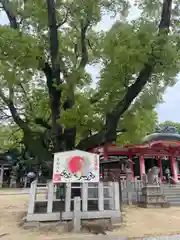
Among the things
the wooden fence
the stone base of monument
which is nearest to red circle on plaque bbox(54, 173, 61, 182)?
the wooden fence

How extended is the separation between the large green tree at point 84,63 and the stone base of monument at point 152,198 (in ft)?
13.2

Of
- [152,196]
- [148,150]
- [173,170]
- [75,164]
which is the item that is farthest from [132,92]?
[173,170]

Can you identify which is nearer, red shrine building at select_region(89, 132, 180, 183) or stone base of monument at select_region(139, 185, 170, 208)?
stone base of monument at select_region(139, 185, 170, 208)

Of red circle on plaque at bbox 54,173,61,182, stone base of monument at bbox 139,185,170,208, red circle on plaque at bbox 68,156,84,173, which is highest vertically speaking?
red circle on plaque at bbox 68,156,84,173

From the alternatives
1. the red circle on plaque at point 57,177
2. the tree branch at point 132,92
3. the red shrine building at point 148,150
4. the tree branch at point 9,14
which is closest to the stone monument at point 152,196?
the red shrine building at point 148,150

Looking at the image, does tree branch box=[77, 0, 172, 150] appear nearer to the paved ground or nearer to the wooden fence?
the wooden fence

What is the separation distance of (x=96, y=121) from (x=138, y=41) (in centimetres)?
284

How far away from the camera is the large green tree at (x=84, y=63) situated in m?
5.98

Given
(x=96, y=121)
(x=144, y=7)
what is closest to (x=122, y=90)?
(x=96, y=121)

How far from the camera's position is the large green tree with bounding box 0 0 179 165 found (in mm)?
5977

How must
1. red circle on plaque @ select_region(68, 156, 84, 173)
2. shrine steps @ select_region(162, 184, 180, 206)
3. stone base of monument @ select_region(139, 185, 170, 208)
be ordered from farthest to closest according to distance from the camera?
shrine steps @ select_region(162, 184, 180, 206), stone base of monument @ select_region(139, 185, 170, 208), red circle on plaque @ select_region(68, 156, 84, 173)

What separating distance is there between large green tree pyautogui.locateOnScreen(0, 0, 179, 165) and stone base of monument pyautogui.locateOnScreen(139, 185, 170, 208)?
402 cm

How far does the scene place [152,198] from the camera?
9656mm


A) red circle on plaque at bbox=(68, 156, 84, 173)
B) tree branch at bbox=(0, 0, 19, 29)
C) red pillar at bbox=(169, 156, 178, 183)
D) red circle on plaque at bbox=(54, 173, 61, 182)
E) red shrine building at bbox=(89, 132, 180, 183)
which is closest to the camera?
red circle on plaque at bbox=(54, 173, 61, 182)
